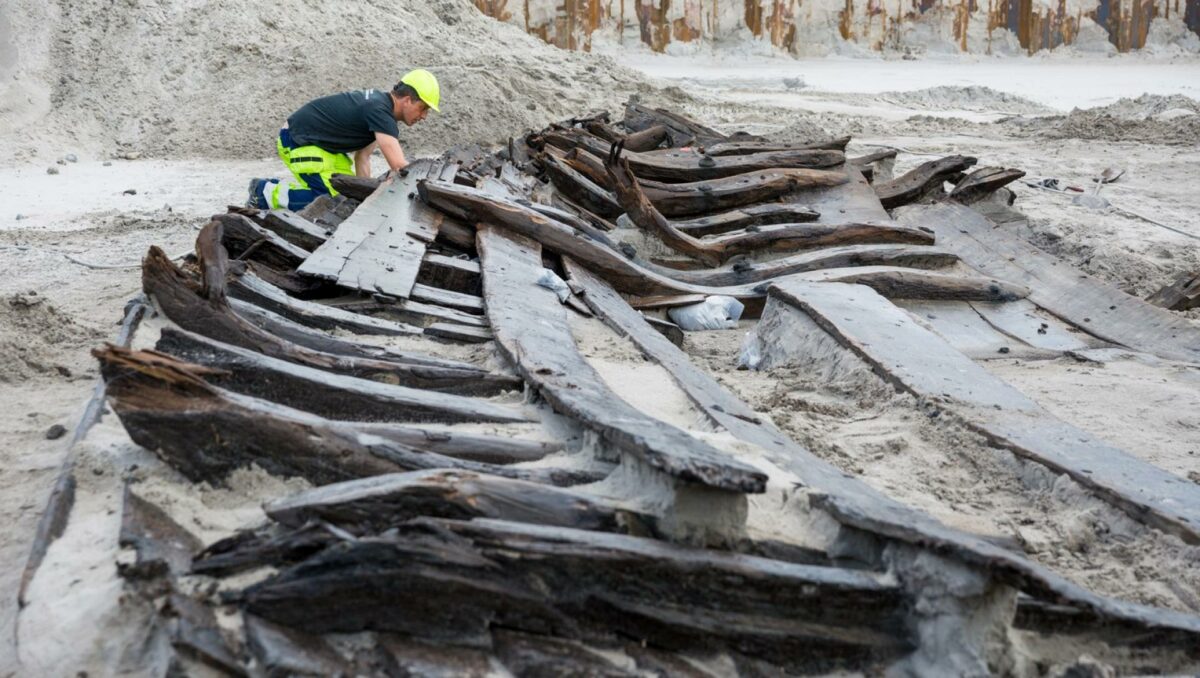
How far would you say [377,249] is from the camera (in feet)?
15.1

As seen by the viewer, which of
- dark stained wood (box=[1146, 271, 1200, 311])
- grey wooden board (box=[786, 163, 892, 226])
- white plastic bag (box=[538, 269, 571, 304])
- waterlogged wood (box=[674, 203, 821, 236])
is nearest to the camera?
white plastic bag (box=[538, 269, 571, 304])

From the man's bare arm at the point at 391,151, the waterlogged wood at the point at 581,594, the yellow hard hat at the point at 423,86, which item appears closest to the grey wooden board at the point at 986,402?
the waterlogged wood at the point at 581,594

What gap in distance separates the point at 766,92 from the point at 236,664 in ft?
55.4

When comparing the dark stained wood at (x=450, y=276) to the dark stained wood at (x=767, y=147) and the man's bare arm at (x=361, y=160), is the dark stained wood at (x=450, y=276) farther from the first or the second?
the dark stained wood at (x=767, y=147)

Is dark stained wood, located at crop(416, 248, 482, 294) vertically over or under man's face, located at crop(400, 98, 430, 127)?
under

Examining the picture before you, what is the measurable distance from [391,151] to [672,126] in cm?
386

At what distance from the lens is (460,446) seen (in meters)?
2.73

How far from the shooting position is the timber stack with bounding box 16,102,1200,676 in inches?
81.2

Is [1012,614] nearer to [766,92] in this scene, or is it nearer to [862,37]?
[766,92]

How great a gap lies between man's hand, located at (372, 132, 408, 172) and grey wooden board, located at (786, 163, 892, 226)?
9.23ft

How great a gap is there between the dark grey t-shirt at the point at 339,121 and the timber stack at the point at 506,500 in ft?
9.15

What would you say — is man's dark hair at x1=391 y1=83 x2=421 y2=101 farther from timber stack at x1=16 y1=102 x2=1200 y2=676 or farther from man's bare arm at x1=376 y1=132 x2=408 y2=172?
timber stack at x1=16 y1=102 x2=1200 y2=676

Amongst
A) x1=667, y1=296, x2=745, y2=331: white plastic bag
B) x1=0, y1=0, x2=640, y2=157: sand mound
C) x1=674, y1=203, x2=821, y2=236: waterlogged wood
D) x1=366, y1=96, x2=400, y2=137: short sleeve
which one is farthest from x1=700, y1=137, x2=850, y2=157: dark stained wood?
x1=0, y1=0, x2=640, y2=157: sand mound

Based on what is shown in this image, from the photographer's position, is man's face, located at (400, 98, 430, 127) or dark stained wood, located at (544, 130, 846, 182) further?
dark stained wood, located at (544, 130, 846, 182)
